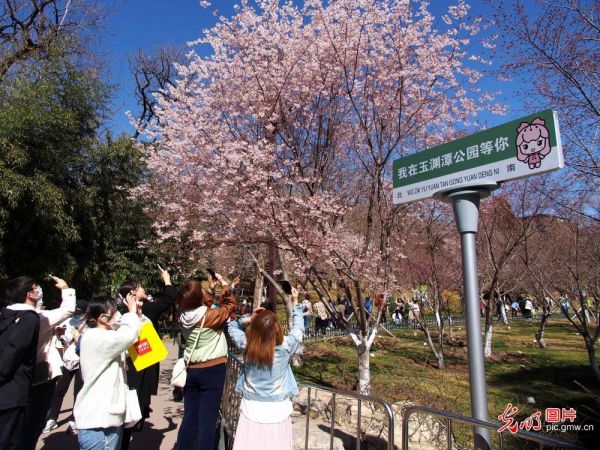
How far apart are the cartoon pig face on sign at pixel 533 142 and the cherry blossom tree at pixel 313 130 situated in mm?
4307

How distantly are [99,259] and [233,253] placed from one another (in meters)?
6.63

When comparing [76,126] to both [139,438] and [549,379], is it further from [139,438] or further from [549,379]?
[549,379]

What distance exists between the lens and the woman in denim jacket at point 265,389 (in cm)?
292

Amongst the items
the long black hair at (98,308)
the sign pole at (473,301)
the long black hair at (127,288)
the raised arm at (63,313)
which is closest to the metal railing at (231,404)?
the long black hair at (127,288)

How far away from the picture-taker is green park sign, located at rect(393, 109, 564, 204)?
221 cm

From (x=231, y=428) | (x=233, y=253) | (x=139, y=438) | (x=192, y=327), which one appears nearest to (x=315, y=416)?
(x=231, y=428)

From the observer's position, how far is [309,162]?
7.84 meters

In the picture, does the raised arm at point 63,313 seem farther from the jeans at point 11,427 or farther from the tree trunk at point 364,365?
the tree trunk at point 364,365

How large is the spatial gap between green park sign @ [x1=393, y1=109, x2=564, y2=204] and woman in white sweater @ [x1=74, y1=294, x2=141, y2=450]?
7.49 feet

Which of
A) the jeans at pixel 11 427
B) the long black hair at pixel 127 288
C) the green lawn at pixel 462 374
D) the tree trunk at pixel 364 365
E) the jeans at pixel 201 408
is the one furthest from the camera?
the green lawn at pixel 462 374

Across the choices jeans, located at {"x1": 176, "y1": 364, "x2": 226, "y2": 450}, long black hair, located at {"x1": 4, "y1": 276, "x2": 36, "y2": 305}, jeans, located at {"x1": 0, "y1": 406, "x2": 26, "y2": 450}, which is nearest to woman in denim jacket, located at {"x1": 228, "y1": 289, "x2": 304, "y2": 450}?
jeans, located at {"x1": 176, "y1": 364, "x2": 226, "y2": 450}

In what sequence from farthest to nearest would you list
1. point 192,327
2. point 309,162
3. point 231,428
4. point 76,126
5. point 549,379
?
point 549,379, point 76,126, point 309,162, point 231,428, point 192,327

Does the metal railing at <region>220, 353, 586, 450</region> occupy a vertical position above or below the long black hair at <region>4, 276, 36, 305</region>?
below

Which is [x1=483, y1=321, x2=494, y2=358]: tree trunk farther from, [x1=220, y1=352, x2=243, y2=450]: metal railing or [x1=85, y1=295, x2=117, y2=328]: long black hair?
[x1=85, y1=295, x2=117, y2=328]: long black hair
